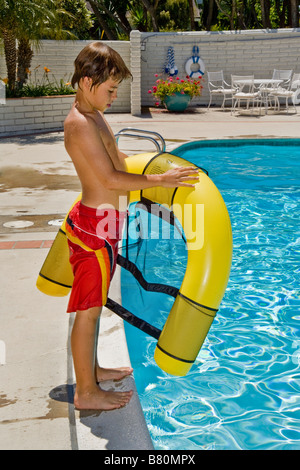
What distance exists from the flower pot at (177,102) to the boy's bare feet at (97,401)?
13.4 meters

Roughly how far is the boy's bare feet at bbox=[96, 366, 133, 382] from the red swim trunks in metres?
0.47

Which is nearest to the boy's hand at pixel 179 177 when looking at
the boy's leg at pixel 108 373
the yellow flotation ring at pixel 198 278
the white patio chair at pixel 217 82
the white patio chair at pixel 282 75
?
the yellow flotation ring at pixel 198 278

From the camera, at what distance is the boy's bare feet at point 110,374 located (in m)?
2.69

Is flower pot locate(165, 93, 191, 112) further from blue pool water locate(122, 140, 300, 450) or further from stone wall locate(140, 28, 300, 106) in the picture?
blue pool water locate(122, 140, 300, 450)

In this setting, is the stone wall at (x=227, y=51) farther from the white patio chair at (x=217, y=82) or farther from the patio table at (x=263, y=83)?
the patio table at (x=263, y=83)

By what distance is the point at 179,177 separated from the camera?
243 centimetres

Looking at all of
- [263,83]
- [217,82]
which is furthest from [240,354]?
[217,82]

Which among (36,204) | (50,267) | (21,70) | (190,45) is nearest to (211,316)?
(50,267)

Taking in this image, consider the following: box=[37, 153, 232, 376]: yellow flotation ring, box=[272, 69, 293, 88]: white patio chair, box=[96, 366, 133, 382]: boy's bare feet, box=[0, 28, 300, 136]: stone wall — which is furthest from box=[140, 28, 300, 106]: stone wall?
box=[96, 366, 133, 382]: boy's bare feet

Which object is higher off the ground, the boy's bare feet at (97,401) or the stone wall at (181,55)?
the stone wall at (181,55)

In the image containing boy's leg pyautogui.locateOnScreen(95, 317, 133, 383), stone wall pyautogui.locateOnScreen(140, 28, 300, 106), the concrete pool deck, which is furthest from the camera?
stone wall pyautogui.locateOnScreen(140, 28, 300, 106)

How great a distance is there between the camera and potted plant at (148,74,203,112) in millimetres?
14969

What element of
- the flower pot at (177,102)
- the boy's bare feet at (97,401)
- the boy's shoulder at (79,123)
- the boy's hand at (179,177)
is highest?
the boy's shoulder at (79,123)

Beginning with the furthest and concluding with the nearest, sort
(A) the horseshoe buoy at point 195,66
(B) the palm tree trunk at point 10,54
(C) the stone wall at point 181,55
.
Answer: (A) the horseshoe buoy at point 195,66, (C) the stone wall at point 181,55, (B) the palm tree trunk at point 10,54
